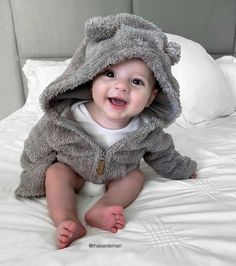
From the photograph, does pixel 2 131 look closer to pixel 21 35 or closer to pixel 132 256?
pixel 21 35

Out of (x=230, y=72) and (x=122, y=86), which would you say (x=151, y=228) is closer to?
(x=122, y=86)

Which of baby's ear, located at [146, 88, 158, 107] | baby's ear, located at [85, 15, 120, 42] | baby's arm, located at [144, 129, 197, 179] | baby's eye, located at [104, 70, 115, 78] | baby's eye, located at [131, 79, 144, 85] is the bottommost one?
baby's arm, located at [144, 129, 197, 179]

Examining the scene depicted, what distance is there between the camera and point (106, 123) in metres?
0.89

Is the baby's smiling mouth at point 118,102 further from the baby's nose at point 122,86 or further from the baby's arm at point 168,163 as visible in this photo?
the baby's arm at point 168,163

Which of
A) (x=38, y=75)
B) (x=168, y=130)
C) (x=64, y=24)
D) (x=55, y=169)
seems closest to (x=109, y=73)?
(x=55, y=169)

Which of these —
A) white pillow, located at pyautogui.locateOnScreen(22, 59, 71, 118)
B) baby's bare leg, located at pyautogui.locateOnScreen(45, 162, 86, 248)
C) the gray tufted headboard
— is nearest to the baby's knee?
baby's bare leg, located at pyautogui.locateOnScreen(45, 162, 86, 248)

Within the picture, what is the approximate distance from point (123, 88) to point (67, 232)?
34 cm

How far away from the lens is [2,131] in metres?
1.26

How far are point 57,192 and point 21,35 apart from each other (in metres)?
1.13

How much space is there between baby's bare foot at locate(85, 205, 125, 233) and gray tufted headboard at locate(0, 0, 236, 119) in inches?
46.4

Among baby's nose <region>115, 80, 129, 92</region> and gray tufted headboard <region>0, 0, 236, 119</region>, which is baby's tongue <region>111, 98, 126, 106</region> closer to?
baby's nose <region>115, 80, 129, 92</region>

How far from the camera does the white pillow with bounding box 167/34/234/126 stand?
1411 millimetres

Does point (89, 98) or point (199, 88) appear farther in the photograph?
point (199, 88)

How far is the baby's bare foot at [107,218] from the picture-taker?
0.69 meters
